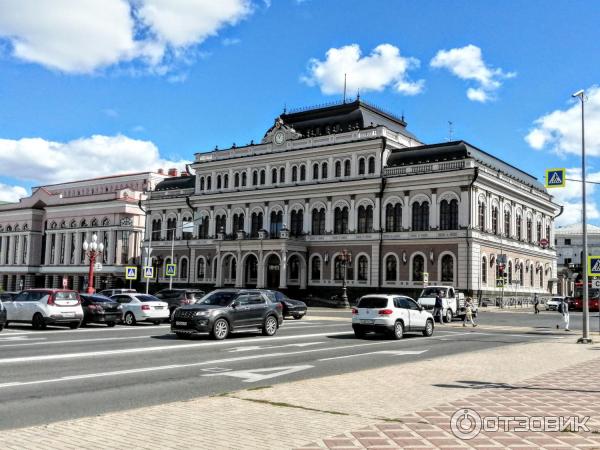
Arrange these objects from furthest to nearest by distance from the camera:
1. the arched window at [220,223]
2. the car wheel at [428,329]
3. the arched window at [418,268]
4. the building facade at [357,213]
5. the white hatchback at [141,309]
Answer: the arched window at [220,223], the arched window at [418,268], the building facade at [357,213], the white hatchback at [141,309], the car wheel at [428,329]

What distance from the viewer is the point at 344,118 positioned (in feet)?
207

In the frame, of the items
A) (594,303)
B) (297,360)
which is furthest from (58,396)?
(594,303)

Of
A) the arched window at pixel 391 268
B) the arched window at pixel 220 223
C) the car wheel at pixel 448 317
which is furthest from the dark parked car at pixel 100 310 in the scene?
the arched window at pixel 220 223

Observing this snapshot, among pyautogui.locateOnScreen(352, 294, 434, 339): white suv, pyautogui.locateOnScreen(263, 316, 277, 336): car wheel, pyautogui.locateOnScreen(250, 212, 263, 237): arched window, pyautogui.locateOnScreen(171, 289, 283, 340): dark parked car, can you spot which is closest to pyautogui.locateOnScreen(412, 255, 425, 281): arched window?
pyautogui.locateOnScreen(250, 212, 263, 237): arched window

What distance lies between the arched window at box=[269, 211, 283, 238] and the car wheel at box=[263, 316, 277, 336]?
4153cm

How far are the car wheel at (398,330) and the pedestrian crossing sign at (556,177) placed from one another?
299 inches

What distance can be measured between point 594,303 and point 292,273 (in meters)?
30.4

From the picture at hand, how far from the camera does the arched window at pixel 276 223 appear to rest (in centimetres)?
6525

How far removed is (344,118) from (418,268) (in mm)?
17545

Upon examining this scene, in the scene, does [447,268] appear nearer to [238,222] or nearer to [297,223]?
[297,223]

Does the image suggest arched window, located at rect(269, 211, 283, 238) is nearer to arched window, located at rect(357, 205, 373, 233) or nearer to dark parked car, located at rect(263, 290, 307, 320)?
arched window, located at rect(357, 205, 373, 233)

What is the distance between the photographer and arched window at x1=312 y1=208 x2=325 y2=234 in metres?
62.2

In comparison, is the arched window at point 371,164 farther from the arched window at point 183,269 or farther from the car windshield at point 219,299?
the car windshield at point 219,299

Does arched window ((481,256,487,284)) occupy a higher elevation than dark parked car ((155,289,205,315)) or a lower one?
higher
